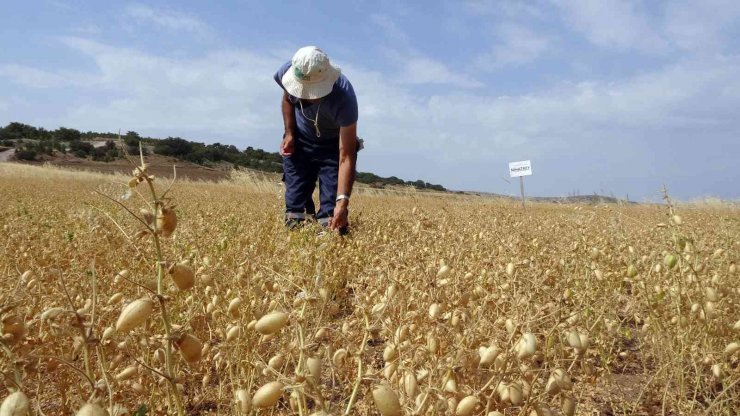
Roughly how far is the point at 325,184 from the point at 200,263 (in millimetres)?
2375

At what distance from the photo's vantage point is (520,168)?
10.7 metres

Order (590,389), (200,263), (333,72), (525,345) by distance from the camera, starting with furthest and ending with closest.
A: (333,72) → (200,263) → (590,389) → (525,345)

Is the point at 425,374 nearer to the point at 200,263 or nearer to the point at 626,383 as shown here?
the point at 200,263

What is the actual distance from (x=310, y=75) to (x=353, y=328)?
236 centimetres

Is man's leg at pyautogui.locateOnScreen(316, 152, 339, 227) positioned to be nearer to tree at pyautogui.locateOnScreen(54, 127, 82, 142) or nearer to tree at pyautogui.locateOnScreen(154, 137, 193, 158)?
tree at pyautogui.locateOnScreen(154, 137, 193, 158)

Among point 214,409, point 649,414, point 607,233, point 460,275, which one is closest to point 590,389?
point 649,414

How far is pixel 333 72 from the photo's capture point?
3918mm

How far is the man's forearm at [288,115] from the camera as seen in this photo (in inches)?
169

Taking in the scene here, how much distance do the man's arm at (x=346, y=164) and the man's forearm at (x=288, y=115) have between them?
1.60 ft

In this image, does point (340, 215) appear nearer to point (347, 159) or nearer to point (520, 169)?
point (347, 159)

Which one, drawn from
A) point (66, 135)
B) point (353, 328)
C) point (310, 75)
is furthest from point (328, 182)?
point (66, 135)

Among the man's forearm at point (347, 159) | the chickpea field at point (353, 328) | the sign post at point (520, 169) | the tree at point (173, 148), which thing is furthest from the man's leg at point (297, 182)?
the tree at point (173, 148)

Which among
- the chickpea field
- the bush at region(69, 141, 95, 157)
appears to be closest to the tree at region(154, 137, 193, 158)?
the bush at region(69, 141, 95, 157)

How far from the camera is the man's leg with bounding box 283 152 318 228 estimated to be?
441 centimetres
